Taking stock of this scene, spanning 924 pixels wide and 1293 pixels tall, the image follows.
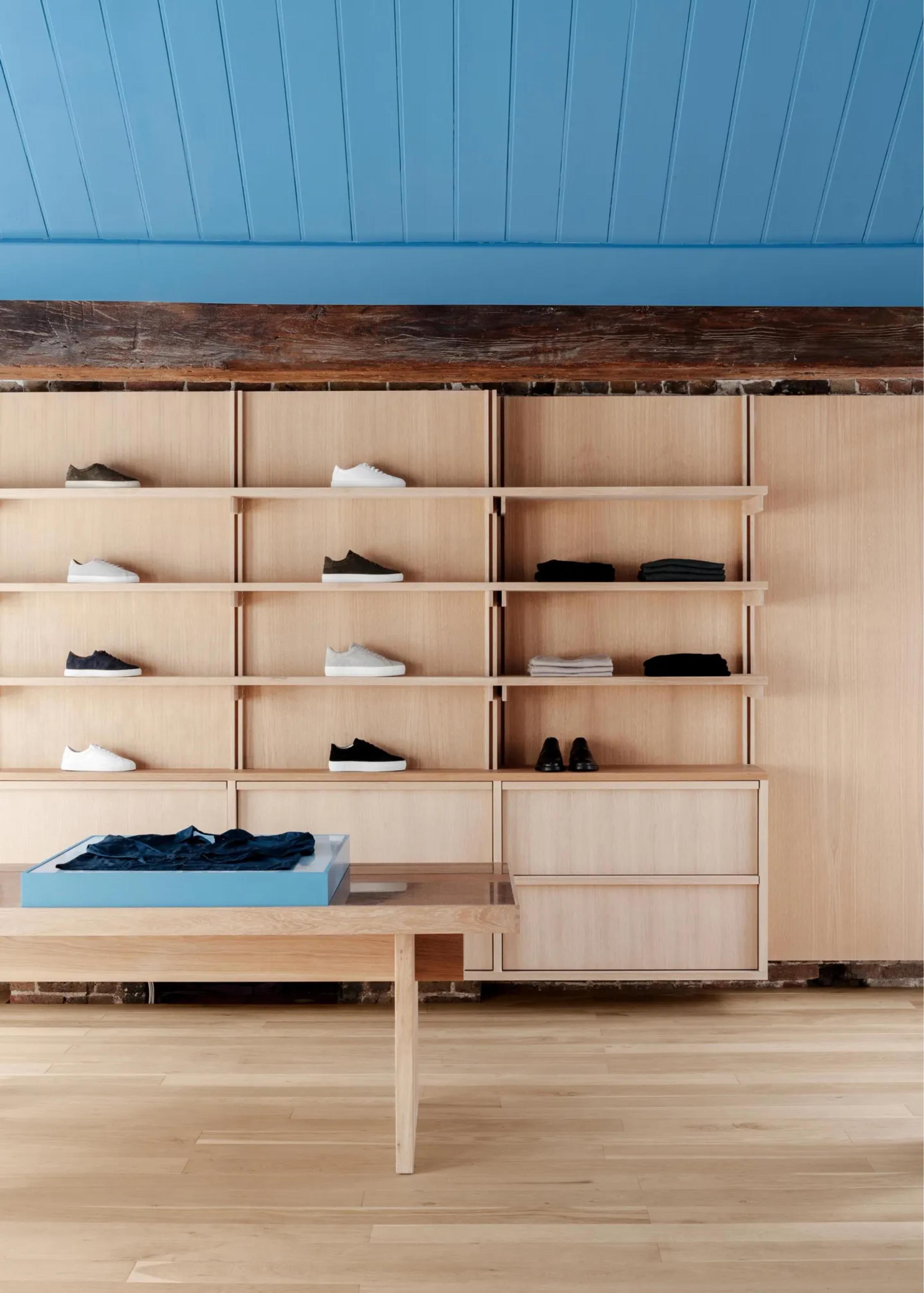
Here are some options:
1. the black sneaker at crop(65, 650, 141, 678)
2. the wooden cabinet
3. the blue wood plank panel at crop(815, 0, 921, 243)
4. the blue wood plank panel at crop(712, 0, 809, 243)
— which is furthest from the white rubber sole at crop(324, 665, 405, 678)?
the blue wood plank panel at crop(815, 0, 921, 243)

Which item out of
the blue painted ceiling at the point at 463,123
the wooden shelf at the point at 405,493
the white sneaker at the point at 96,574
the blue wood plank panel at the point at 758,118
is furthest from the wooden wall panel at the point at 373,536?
the blue wood plank panel at the point at 758,118

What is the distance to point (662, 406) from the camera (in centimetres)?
381

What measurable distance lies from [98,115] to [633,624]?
2.42m

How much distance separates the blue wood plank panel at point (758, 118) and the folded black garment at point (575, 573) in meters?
1.20

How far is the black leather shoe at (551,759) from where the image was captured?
3.53 meters

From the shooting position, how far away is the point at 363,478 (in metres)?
3.61

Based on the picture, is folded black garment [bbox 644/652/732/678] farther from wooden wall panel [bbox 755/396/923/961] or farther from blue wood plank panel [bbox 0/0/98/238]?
blue wood plank panel [bbox 0/0/98/238]

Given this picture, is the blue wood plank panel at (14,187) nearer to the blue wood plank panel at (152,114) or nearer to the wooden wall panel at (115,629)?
the blue wood plank panel at (152,114)

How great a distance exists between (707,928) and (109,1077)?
2.03 metres

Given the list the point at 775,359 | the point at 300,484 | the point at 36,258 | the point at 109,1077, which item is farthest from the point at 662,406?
the point at 109,1077

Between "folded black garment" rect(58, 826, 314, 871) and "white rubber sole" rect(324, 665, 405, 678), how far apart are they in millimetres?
1123

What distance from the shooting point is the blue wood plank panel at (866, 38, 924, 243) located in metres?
2.56

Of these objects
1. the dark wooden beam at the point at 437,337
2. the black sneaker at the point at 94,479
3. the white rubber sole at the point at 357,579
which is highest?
the dark wooden beam at the point at 437,337

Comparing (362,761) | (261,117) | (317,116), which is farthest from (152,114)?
(362,761)
